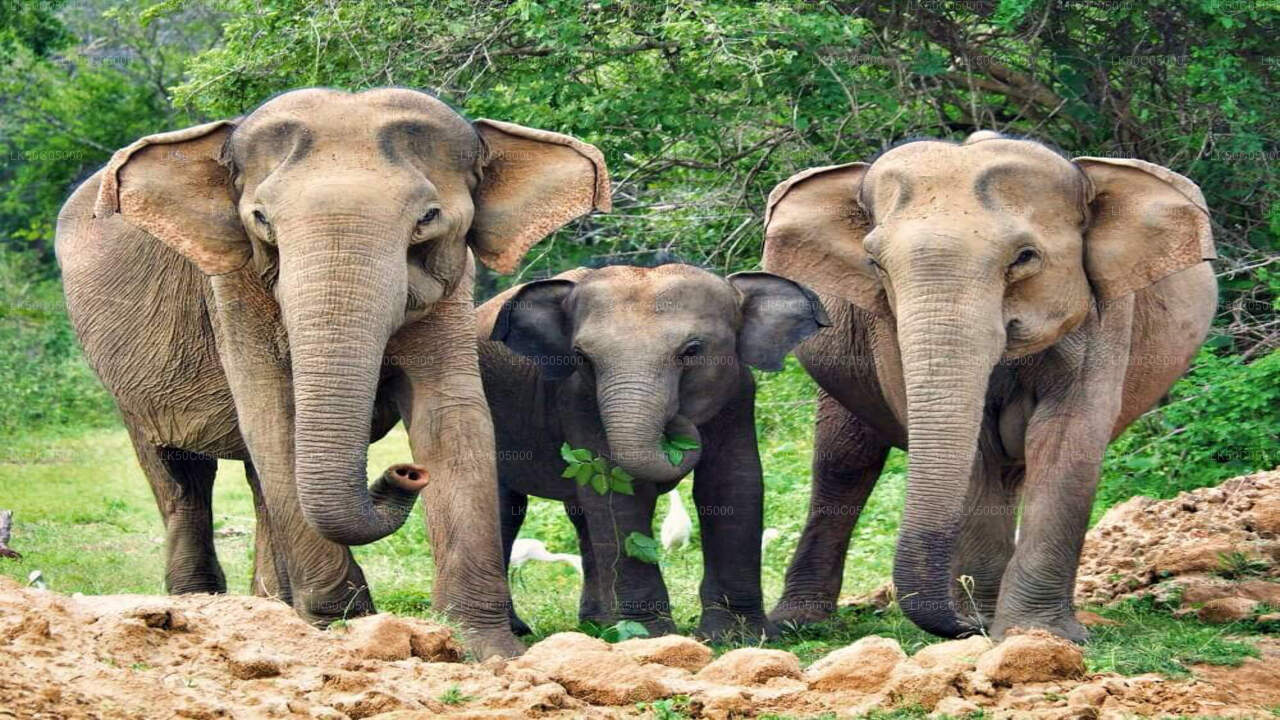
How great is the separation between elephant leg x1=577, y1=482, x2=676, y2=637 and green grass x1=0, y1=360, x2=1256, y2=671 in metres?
0.56

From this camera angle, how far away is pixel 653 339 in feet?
27.4

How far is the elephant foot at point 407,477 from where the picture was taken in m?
7.06

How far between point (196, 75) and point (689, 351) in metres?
6.24

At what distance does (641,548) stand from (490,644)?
118 centimetres

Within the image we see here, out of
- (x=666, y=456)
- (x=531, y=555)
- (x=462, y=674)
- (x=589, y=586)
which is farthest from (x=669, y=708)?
(x=531, y=555)

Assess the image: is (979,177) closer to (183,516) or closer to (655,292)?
(655,292)

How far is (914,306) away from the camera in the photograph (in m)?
7.37

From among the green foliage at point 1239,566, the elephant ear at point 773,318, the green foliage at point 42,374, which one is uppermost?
the elephant ear at point 773,318

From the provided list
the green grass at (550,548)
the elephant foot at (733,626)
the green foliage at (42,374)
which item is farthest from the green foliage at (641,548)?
the green foliage at (42,374)

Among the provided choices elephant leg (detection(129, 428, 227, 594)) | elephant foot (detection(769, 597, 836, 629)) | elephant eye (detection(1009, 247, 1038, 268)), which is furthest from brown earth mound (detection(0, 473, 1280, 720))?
elephant leg (detection(129, 428, 227, 594))

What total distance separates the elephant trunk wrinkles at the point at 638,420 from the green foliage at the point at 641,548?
33 centimetres

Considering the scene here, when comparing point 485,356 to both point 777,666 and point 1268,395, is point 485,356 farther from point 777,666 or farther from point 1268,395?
point 1268,395

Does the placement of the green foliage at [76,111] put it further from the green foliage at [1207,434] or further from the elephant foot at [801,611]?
the elephant foot at [801,611]

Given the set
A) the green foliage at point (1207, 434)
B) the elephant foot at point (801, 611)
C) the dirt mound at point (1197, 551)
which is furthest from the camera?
the green foliage at point (1207, 434)
